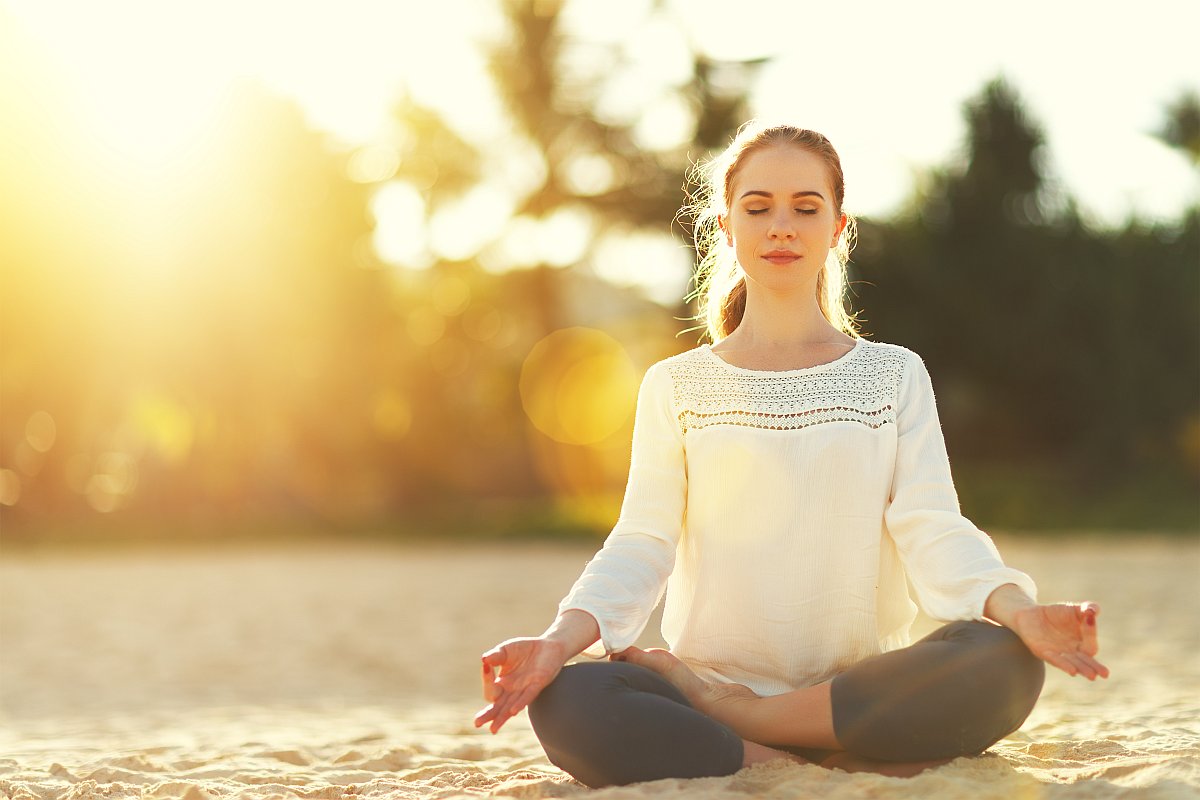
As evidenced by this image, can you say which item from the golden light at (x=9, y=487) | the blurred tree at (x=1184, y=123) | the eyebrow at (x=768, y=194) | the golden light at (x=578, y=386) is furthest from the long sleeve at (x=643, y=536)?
the blurred tree at (x=1184, y=123)

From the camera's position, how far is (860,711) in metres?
2.92

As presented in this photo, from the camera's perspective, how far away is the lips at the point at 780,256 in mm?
3154

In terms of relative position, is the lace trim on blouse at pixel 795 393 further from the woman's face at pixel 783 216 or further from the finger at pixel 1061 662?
the finger at pixel 1061 662

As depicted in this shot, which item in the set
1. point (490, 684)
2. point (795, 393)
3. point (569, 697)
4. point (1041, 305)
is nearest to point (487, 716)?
point (490, 684)

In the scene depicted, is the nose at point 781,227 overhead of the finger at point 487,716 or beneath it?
overhead

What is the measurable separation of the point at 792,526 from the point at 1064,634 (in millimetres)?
646

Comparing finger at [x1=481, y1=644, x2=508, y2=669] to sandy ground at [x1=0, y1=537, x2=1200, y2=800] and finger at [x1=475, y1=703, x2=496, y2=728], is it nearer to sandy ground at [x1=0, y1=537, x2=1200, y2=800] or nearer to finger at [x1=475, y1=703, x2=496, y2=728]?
finger at [x1=475, y1=703, x2=496, y2=728]

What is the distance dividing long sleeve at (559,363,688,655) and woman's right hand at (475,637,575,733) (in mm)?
132

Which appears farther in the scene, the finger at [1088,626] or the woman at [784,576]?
the woman at [784,576]

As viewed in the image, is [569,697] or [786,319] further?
[786,319]

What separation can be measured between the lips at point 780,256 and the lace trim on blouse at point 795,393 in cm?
27

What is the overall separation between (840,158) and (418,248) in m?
20.3

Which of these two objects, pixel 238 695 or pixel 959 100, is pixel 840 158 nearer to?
pixel 238 695

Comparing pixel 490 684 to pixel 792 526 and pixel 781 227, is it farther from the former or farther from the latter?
pixel 781 227
